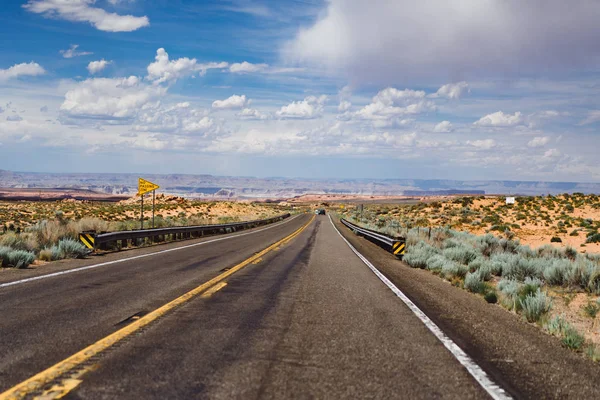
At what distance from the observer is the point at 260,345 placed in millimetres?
5539

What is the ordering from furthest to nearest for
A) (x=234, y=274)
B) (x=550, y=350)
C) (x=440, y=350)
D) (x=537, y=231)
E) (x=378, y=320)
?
(x=537, y=231) < (x=234, y=274) < (x=378, y=320) < (x=550, y=350) < (x=440, y=350)

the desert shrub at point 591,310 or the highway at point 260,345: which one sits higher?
the highway at point 260,345

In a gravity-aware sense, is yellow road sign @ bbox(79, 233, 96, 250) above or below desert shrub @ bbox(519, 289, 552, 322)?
below

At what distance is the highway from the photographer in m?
4.30

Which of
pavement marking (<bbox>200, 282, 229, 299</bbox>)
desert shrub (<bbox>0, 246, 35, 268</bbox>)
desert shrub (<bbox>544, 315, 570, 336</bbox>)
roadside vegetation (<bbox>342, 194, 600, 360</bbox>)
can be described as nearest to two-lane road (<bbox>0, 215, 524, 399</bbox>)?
pavement marking (<bbox>200, 282, 229, 299</bbox>)

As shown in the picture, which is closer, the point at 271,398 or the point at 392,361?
the point at 271,398

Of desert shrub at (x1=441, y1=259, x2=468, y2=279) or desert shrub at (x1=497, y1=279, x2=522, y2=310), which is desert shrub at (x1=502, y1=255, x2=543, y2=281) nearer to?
desert shrub at (x1=441, y1=259, x2=468, y2=279)

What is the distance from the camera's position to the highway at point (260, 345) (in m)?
4.30

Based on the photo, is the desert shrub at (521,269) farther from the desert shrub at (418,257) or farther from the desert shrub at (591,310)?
the desert shrub at (591,310)

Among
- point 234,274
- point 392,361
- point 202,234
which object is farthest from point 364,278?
point 202,234

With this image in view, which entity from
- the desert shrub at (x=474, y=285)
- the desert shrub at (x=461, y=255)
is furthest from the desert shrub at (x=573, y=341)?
the desert shrub at (x=461, y=255)

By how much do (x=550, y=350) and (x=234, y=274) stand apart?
23.7ft

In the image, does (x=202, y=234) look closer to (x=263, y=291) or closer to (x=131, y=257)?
(x=131, y=257)

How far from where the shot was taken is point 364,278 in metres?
11.8
